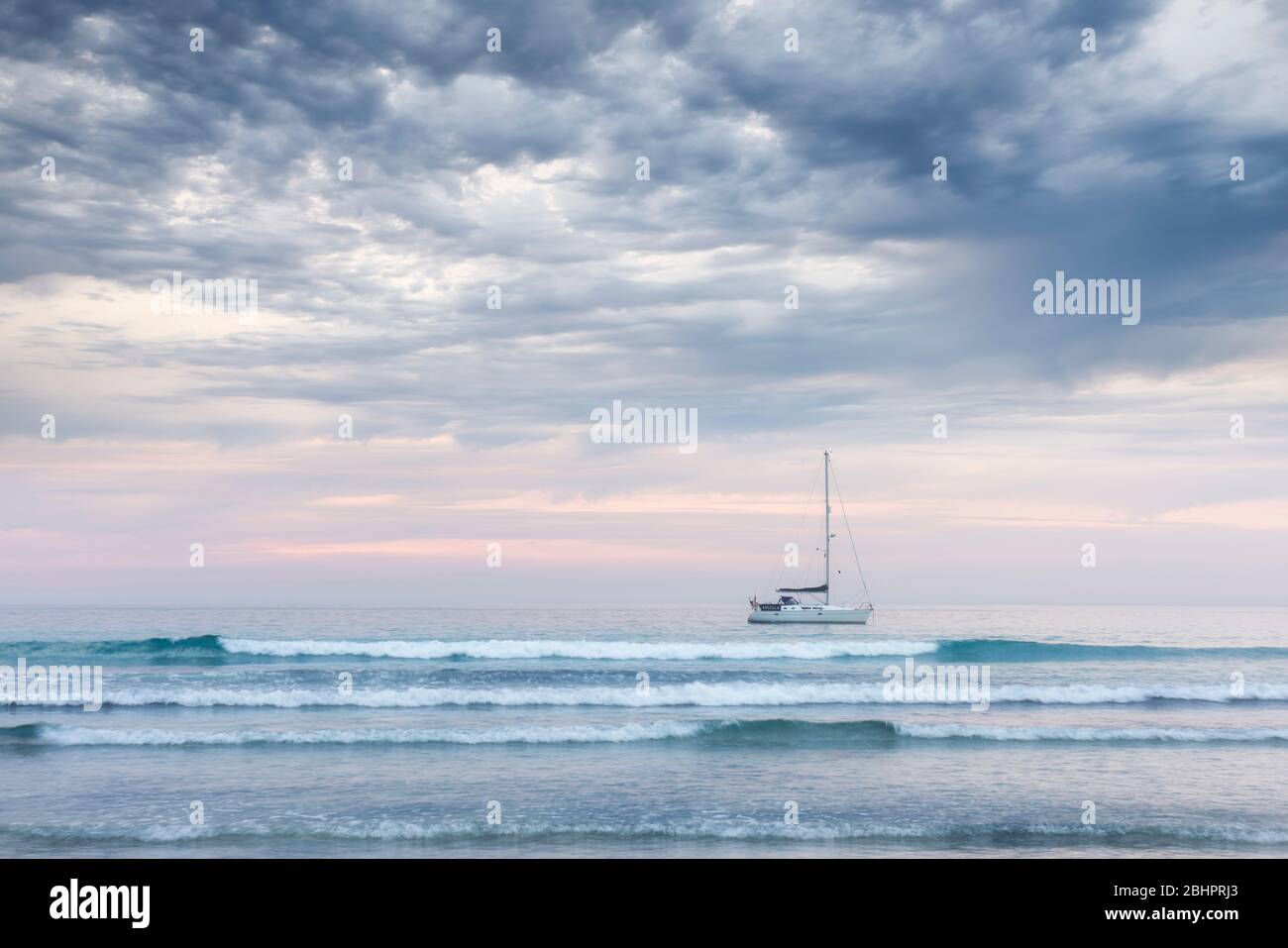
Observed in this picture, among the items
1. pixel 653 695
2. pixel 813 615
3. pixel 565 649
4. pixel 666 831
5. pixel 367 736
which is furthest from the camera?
pixel 813 615

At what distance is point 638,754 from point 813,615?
128ft

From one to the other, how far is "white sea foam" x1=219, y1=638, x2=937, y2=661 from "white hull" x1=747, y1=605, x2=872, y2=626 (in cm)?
1546

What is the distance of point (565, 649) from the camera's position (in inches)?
1469

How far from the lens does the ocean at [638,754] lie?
39.9ft

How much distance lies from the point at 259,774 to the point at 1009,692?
20461 millimetres

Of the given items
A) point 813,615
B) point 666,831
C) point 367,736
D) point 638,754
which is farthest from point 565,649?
point 666,831

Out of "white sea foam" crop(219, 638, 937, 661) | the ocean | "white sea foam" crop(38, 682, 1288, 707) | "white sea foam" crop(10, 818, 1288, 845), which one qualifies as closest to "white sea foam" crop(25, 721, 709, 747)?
the ocean

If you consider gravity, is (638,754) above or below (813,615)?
above

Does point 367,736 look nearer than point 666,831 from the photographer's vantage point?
No

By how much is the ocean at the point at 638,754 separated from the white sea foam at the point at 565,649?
24cm

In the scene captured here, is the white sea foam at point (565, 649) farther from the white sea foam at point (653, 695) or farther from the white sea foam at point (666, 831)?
the white sea foam at point (666, 831)

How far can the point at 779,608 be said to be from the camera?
2192 inches

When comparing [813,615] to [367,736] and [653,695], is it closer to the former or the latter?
[653,695]

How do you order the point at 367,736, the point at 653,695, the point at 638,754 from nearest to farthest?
the point at 638,754 < the point at 367,736 < the point at 653,695
